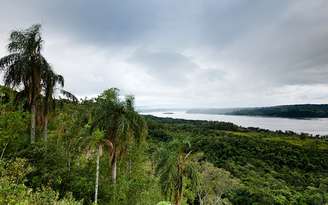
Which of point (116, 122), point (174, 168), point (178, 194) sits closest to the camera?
point (174, 168)

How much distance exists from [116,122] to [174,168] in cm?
383

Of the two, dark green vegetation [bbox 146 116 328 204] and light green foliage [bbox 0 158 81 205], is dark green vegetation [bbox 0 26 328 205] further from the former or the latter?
dark green vegetation [bbox 146 116 328 204]

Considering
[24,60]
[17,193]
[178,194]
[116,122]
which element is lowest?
[178,194]

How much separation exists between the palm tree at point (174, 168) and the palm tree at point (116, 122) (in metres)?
2.30

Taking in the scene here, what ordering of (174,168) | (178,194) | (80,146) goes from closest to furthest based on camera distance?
(174,168) → (178,194) → (80,146)

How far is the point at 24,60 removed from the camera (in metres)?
12.9

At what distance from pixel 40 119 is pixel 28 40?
14.7 ft

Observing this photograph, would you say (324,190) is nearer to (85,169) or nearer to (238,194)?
(238,194)

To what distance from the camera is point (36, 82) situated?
1357 centimetres

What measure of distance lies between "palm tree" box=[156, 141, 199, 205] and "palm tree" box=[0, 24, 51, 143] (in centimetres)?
721

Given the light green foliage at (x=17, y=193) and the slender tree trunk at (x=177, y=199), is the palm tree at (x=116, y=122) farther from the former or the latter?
the light green foliage at (x=17, y=193)

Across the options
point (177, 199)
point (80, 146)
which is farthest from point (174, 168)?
point (80, 146)

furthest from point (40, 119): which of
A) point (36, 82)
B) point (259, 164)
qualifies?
point (259, 164)

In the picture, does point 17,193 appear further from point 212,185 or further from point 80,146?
point 212,185
